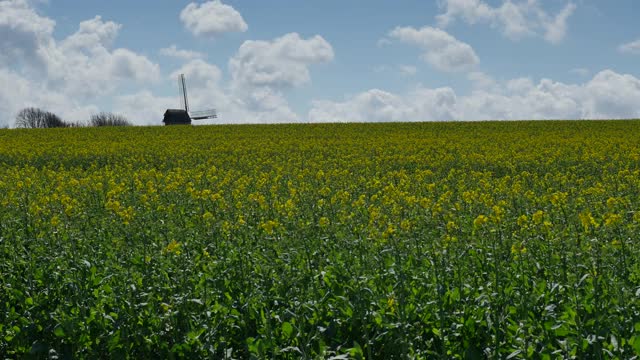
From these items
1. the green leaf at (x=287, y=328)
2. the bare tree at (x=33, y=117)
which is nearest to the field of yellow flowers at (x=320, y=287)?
the green leaf at (x=287, y=328)

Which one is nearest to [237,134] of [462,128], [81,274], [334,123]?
[334,123]

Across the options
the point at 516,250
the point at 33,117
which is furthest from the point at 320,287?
the point at 33,117

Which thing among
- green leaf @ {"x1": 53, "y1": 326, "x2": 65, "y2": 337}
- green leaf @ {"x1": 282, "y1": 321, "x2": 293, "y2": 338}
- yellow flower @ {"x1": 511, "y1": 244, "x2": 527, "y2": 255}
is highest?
yellow flower @ {"x1": 511, "y1": 244, "x2": 527, "y2": 255}

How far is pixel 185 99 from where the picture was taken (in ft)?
300

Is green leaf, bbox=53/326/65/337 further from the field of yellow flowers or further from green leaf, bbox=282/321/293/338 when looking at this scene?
green leaf, bbox=282/321/293/338

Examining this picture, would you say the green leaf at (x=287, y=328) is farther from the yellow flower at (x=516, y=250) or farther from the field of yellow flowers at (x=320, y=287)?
the yellow flower at (x=516, y=250)

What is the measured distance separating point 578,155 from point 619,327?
81.1 feet

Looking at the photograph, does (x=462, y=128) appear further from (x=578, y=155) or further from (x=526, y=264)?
(x=526, y=264)

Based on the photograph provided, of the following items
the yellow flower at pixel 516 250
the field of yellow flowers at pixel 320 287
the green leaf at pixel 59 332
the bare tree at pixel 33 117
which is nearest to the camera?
the field of yellow flowers at pixel 320 287

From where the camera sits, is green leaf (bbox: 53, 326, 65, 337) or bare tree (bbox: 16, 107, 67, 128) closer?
green leaf (bbox: 53, 326, 65, 337)

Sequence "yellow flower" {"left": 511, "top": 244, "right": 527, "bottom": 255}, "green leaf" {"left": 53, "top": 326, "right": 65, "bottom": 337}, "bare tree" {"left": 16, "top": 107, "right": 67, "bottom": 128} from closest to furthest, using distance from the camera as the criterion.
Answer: "green leaf" {"left": 53, "top": 326, "right": 65, "bottom": 337} → "yellow flower" {"left": 511, "top": 244, "right": 527, "bottom": 255} → "bare tree" {"left": 16, "top": 107, "right": 67, "bottom": 128}

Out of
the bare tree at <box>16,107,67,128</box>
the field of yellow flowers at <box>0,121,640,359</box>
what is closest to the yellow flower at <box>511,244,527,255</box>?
the field of yellow flowers at <box>0,121,640,359</box>

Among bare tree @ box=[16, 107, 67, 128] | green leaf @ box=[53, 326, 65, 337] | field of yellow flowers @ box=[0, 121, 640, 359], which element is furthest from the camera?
bare tree @ box=[16, 107, 67, 128]

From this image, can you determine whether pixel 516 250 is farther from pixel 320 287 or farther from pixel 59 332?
pixel 59 332
